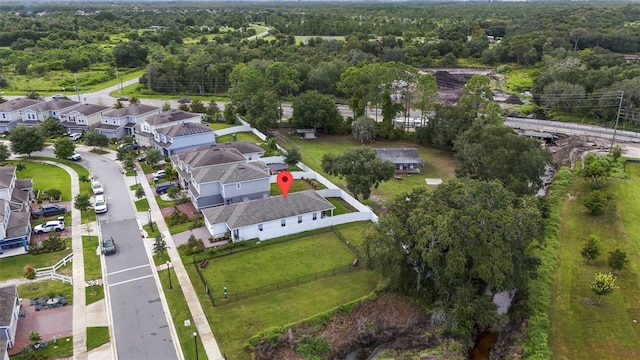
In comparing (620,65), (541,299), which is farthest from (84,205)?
(620,65)

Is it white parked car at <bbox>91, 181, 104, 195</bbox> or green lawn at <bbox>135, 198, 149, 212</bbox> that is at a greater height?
white parked car at <bbox>91, 181, 104, 195</bbox>

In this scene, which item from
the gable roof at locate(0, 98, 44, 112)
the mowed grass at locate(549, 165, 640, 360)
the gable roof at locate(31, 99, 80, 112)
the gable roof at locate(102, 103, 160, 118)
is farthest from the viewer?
the gable roof at locate(31, 99, 80, 112)

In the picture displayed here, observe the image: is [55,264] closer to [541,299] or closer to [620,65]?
[541,299]

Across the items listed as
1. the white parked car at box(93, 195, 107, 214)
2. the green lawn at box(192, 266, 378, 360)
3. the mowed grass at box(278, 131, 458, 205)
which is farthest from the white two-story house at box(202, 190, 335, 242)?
the white parked car at box(93, 195, 107, 214)

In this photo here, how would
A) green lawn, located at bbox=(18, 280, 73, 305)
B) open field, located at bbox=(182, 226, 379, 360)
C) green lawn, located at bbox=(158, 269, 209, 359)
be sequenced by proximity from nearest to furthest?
green lawn, located at bbox=(158, 269, 209, 359) → open field, located at bbox=(182, 226, 379, 360) → green lawn, located at bbox=(18, 280, 73, 305)

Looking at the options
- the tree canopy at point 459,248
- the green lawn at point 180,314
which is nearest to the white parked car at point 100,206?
the green lawn at point 180,314

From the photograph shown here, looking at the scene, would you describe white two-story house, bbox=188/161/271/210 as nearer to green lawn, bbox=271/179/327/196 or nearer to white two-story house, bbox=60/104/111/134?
green lawn, bbox=271/179/327/196
